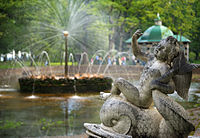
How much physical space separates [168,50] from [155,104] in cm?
82

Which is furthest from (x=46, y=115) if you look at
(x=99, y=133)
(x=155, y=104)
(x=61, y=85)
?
(x=155, y=104)

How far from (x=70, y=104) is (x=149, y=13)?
24117 mm

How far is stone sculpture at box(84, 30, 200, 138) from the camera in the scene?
3.67 meters

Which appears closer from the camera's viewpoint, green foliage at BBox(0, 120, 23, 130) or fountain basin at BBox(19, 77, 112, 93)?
green foliage at BBox(0, 120, 23, 130)

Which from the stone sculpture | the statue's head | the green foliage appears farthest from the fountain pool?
the statue's head

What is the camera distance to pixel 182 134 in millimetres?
3680

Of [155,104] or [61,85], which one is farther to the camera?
[61,85]

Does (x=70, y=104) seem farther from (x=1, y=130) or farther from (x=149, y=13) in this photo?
(x=149, y=13)

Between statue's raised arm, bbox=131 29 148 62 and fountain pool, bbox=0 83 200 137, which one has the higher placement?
statue's raised arm, bbox=131 29 148 62

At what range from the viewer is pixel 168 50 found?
3.91 metres

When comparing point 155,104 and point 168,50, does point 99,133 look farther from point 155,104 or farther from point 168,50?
point 168,50

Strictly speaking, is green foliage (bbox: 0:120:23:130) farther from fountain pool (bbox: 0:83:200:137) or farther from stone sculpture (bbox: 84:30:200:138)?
stone sculpture (bbox: 84:30:200:138)

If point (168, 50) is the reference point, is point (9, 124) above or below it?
below

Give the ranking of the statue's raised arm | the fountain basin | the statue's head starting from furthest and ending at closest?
the fountain basin → the statue's raised arm → the statue's head
